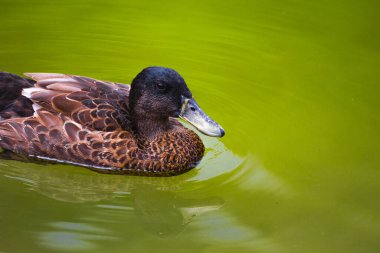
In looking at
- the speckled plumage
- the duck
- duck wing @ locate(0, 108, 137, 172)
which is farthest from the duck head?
duck wing @ locate(0, 108, 137, 172)

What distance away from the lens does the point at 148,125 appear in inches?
232

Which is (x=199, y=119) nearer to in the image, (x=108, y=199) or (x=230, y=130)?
(x=230, y=130)

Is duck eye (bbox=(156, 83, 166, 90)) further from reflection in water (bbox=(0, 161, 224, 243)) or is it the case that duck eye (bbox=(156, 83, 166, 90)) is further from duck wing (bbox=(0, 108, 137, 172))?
reflection in water (bbox=(0, 161, 224, 243))

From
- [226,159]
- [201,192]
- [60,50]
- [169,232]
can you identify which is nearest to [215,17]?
[60,50]

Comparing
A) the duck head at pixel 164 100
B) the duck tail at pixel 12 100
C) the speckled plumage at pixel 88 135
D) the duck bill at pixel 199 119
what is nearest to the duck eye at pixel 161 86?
the duck head at pixel 164 100

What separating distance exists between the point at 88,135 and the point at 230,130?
1.42 metres

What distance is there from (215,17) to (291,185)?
3655 millimetres

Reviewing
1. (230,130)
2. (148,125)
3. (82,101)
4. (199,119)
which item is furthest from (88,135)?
(230,130)

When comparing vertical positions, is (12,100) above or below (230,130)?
above

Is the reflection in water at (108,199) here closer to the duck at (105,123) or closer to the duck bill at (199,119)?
the duck at (105,123)

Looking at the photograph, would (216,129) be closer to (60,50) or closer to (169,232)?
(169,232)

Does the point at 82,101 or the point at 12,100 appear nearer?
the point at 82,101

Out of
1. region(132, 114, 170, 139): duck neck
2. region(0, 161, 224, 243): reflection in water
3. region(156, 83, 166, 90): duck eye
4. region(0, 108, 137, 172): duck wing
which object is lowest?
region(0, 161, 224, 243): reflection in water

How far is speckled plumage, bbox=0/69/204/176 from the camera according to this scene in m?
5.68
